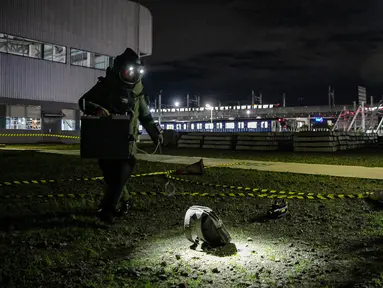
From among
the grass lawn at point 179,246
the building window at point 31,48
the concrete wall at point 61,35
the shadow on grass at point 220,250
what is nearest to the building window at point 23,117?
the concrete wall at point 61,35

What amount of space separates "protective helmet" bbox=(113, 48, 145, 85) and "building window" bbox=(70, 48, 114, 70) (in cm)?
3883

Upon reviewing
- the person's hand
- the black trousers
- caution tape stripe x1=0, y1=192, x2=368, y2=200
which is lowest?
caution tape stripe x1=0, y1=192, x2=368, y2=200

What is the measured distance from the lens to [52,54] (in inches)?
1608

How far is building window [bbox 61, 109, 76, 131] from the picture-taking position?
43.3 m

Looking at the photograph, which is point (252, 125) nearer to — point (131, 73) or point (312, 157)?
point (312, 157)

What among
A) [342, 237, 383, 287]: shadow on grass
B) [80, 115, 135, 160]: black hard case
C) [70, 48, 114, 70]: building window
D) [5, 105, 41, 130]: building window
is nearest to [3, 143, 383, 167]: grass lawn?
[342, 237, 383, 287]: shadow on grass

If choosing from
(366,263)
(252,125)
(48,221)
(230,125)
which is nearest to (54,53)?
(252,125)

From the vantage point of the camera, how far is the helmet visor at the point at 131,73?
19.3 feet

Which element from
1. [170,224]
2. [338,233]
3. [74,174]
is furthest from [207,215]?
[74,174]

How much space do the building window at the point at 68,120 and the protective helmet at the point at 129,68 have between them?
39.0 m

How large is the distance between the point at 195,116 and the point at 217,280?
94.0m

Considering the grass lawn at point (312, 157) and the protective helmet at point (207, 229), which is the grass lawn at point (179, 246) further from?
the grass lawn at point (312, 157)

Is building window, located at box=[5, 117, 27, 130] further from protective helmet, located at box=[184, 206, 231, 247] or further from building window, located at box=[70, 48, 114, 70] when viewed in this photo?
protective helmet, located at box=[184, 206, 231, 247]

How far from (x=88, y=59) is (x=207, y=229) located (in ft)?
137
